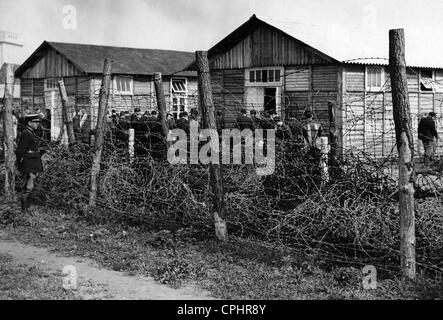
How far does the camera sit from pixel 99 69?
30828mm

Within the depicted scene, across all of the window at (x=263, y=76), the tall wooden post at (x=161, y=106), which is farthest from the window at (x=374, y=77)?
the tall wooden post at (x=161, y=106)

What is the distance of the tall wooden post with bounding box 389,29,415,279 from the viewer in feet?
21.7

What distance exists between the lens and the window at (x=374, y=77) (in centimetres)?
Answer: 2314

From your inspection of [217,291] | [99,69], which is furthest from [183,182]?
[99,69]

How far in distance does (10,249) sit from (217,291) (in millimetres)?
3796

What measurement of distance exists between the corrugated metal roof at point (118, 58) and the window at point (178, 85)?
57 centimetres

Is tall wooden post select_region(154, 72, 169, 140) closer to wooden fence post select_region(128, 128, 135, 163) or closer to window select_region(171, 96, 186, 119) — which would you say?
window select_region(171, 96, 186, 119)

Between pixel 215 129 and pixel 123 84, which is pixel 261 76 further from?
pixel 215 129

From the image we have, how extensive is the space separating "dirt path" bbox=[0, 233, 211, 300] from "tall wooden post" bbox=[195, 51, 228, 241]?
180cm

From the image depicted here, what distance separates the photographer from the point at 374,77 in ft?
76.7

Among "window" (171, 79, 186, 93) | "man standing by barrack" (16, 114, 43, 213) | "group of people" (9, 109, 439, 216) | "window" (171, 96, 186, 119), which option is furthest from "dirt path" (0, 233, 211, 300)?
"window" (171, 79, 186, 93)

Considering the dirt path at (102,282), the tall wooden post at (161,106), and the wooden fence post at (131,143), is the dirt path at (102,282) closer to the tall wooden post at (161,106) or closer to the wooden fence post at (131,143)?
the tall wooden post at (161,106)
